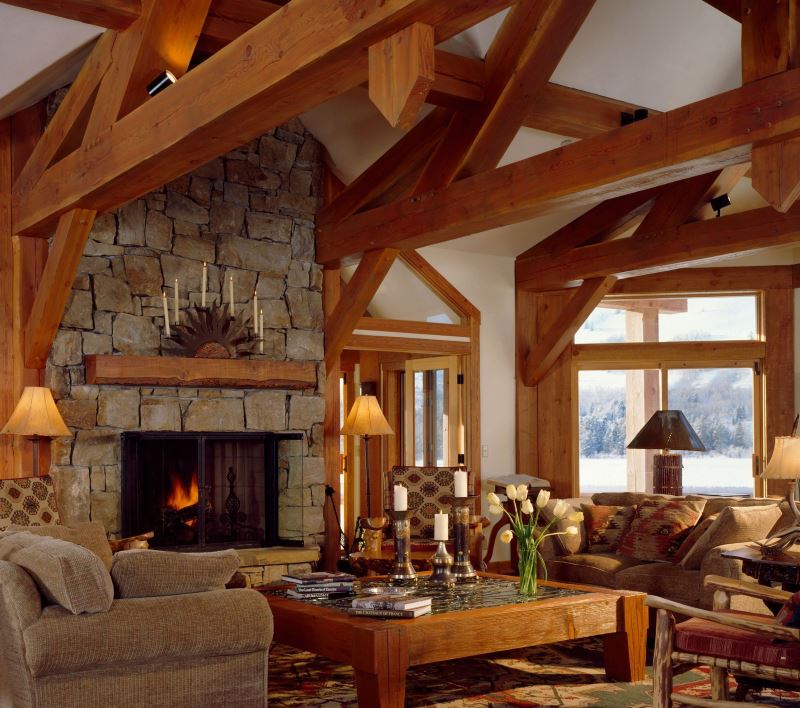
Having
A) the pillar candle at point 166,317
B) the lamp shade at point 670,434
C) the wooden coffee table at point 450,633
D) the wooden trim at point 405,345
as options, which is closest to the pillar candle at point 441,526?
the wooden coffee table at point 450,633

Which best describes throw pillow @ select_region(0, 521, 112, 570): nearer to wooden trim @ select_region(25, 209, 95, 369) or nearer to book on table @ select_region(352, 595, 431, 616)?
book on table @ select_region(352, 595, 431, 616)

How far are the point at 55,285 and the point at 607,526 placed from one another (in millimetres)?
3925

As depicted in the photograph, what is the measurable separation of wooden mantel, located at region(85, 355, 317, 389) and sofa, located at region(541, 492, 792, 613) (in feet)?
7.36

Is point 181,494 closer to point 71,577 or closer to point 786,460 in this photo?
point 71,577

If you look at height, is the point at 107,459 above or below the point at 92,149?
below

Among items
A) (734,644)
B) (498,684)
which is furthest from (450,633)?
(734,644)

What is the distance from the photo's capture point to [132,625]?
12.2 feet

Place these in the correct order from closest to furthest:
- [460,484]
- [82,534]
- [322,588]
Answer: [82,534], [322,588], [460,484]

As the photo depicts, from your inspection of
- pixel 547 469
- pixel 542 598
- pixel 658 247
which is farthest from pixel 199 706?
pixel 547 469

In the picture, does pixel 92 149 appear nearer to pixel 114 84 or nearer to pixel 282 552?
pixel 114 84

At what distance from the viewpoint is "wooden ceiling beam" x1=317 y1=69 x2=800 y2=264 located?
15.2 ft

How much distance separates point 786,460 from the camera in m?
5.32

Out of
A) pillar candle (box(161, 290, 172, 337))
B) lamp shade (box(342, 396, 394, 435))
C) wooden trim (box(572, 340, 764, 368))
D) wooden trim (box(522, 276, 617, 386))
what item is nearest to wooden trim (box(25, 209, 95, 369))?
pillar candle (box(161, 290, 172, 337))

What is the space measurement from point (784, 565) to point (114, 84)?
4.08 m
